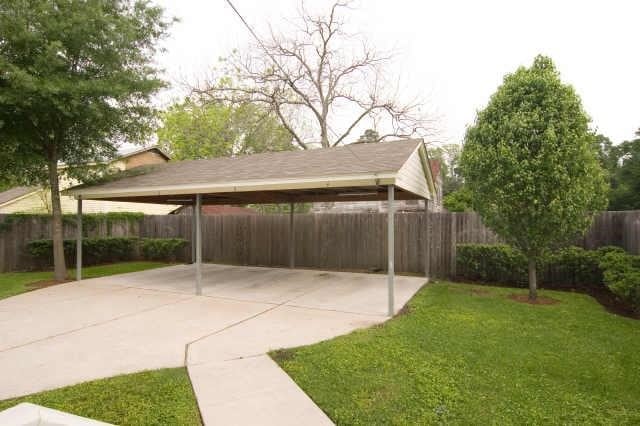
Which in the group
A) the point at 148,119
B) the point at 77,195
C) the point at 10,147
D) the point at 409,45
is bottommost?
the point at 77,195

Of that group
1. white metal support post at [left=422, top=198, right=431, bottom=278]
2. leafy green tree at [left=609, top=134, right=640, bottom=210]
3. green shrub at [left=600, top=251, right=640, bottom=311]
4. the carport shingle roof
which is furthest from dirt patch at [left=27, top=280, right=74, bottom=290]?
leafy green tree at [left=609, top=134, right=640, bottom=210]

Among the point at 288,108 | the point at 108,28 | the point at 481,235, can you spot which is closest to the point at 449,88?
the point at 288,108

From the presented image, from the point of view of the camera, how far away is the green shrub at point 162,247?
13797 millimetres

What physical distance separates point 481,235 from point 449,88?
10.8 meters

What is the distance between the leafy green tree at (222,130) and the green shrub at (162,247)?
9588 mm

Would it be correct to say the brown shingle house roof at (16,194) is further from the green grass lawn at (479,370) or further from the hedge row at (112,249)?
the green grass lawn at (479,370)

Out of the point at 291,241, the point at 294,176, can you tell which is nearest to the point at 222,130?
the point at 291,241

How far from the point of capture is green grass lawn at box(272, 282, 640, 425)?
3.08m

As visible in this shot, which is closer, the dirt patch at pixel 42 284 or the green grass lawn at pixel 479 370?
the green grass lawn at pixel 479 370

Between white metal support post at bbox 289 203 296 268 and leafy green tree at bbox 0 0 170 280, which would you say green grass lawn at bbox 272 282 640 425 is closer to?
white metal support post at bbox 289 203 296 268

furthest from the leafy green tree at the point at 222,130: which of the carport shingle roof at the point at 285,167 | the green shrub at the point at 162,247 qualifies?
the carport shingle roof at the point at 285,167

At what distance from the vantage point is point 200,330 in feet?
17.6

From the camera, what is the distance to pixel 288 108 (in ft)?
70.1

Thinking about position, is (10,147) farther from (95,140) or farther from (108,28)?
(108,28)
